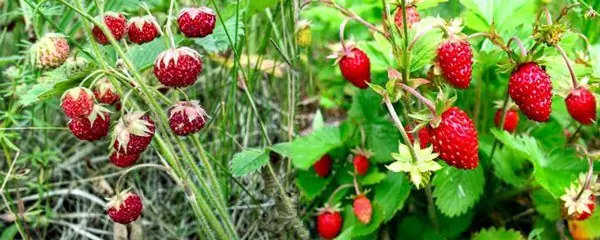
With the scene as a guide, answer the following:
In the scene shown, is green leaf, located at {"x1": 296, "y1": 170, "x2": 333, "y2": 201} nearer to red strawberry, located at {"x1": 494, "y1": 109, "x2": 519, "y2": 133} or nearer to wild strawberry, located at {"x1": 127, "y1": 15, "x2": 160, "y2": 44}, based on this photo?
red strawberry, located at {"x1": 494, "y1": 109, "x2": 519, "y2": 133}

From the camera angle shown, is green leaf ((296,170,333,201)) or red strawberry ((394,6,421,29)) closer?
red strawberry ((394,6,421,29))

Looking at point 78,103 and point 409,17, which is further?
point 409,17

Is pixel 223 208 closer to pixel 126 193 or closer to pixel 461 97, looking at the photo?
pixel 126 193

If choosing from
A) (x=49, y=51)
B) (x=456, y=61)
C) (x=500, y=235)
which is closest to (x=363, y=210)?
(x=500, y=235)

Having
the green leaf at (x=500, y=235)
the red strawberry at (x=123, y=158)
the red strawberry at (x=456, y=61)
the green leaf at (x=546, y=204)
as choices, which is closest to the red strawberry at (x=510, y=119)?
the green leaf at (x=546, y=204)

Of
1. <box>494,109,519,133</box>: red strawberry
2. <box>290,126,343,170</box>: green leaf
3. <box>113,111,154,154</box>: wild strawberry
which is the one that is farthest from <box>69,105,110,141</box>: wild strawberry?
<box>494,109,519,133</box>: red strawberry

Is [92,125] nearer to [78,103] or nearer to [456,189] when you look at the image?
[78,103]

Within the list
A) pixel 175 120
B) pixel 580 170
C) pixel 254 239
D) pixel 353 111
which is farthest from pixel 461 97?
pixel 175 120

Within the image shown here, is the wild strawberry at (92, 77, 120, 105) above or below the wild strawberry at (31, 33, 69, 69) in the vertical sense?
below
